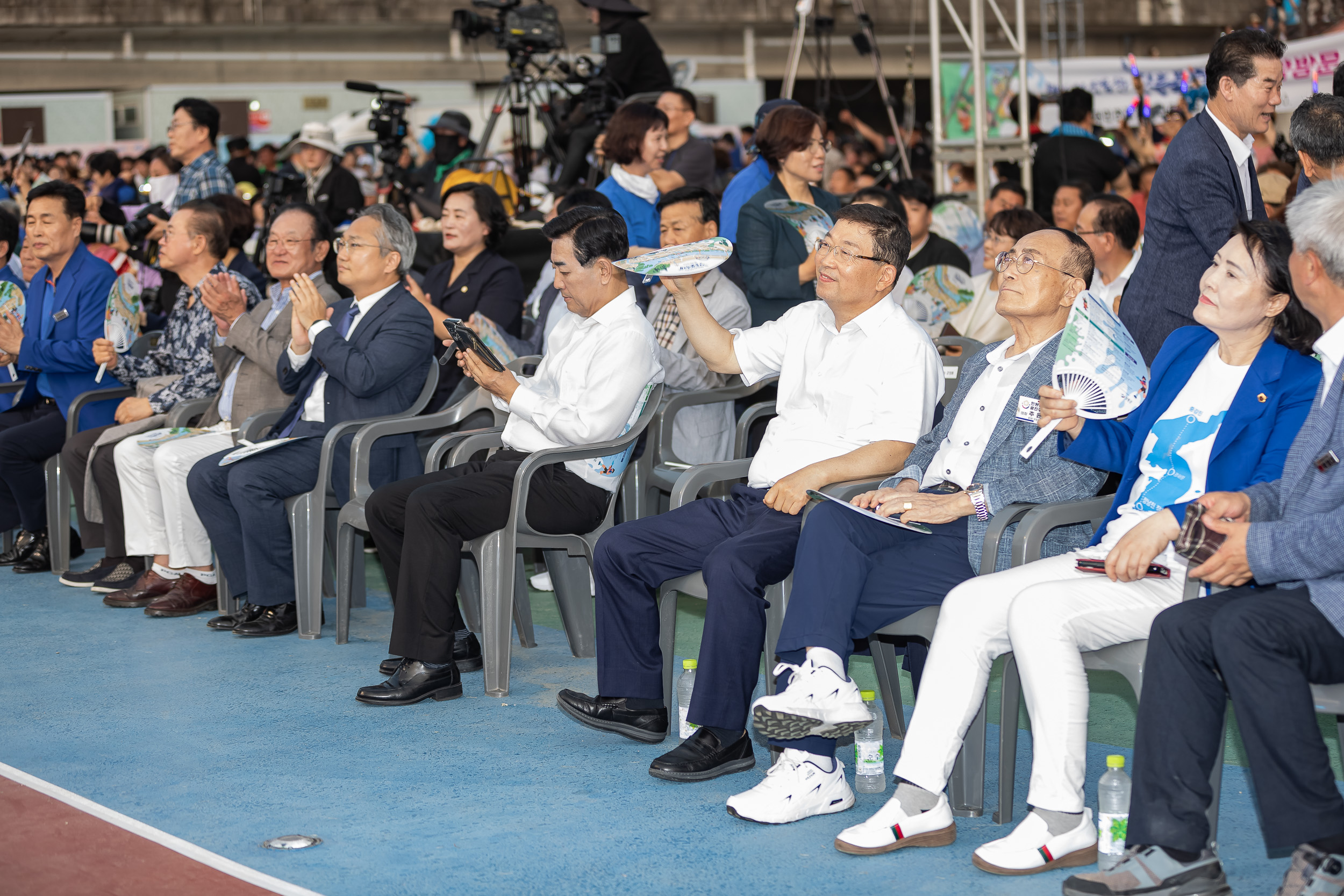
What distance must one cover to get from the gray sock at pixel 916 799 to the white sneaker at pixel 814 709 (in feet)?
0.52

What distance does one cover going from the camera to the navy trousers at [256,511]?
421 cm

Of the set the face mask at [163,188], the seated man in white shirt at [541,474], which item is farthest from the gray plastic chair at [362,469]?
the face mask at [163,188]

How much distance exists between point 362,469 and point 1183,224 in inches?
91.4

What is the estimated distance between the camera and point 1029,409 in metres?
2.77

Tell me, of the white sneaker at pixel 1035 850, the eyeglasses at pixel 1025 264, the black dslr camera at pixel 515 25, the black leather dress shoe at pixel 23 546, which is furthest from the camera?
the black dslr camera at pixel 515 25

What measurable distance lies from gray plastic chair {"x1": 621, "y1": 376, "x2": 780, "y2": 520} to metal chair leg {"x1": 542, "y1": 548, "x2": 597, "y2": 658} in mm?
206

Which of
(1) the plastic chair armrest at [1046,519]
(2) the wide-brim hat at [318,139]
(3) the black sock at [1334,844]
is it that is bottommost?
(3) the black sock at [1334,844]

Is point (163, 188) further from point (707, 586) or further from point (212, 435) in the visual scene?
point (707, 586)

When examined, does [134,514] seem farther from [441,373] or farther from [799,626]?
[799,626]

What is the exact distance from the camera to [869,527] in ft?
9.37

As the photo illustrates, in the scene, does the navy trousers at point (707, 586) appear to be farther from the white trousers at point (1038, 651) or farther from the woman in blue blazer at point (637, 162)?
the woman in blue blazer at point (637, 162)

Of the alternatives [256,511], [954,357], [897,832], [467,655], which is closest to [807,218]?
[954,357]

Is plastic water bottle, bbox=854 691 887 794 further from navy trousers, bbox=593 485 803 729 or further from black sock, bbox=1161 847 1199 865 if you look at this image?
black sock, bbox=1161 847 1199 865

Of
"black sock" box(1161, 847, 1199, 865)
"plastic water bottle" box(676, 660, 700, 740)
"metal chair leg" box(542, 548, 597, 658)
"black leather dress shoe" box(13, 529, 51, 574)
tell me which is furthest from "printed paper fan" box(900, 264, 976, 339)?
"black leather dress shoe" box(13, 529, 51, 574)
